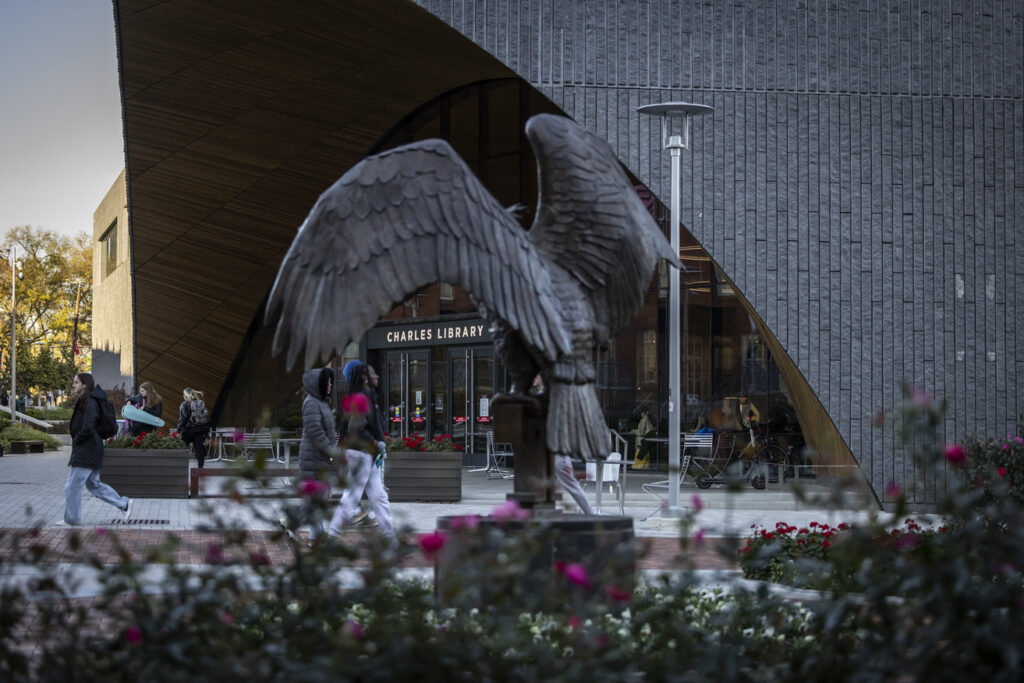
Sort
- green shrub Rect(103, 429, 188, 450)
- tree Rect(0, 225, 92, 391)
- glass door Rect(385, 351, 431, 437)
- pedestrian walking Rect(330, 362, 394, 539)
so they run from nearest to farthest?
pedestrian walking Rect(330, 362, 394, 539), green shrub Rect(103, 429, 188, 450), glass door Rect(385, 351, 431, 437), tree Rect(0, 225, 92, 391)

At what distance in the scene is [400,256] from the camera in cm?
622

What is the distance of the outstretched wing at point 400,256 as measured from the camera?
19.2 feet

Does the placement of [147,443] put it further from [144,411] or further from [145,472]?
[144,411]

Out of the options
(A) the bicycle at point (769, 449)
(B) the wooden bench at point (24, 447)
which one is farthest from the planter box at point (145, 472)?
(B) the wooden bench at point (24, 447)

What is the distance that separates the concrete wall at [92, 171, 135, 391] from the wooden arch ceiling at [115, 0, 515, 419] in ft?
9.08

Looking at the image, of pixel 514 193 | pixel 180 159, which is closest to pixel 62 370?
pixel 180 159

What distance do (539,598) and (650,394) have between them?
749 inches

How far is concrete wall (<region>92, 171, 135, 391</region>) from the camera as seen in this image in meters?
37.2

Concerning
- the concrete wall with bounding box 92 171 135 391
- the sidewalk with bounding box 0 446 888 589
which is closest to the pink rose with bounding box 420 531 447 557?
the sidewalk with bounding box 0 446 888 589

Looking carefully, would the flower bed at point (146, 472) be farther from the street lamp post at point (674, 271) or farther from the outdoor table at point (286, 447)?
the street lamp post at point (674, 271)

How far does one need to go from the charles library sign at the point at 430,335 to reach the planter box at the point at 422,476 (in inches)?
328

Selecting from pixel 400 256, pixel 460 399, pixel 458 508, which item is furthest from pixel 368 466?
pixel 460 399

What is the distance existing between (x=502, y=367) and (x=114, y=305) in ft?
67.7

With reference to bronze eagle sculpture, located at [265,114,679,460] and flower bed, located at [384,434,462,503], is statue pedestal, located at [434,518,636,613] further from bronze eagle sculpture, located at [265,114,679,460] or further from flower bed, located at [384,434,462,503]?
flower bed, located at [384,434,462,503]
